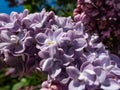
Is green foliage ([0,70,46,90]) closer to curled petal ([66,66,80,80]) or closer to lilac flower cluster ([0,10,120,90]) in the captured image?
lilac flower cluster ([0,10,120,90])

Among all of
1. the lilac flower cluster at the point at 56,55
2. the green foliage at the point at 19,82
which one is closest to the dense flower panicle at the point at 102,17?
the lilac flower cluster at the point at 56,55

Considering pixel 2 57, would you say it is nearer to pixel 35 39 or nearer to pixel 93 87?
pixel 35 39

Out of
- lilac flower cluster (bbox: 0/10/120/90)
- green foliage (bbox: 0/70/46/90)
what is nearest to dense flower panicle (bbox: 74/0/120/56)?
lilac flower cluster (bbox: 0/10/120/90)

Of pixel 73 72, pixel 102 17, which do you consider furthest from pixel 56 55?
pixel 102 17

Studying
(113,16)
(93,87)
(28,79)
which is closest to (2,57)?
(93,87)

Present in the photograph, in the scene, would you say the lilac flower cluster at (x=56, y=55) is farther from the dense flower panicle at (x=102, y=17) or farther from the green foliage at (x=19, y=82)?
the green foliage at (x=19, y=82)
